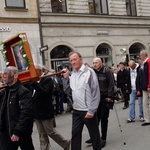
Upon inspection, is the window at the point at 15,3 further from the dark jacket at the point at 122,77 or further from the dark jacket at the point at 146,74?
the dark jacket at the point at 146,74

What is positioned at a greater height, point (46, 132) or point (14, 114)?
point (14, 114)

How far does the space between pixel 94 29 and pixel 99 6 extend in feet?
6.62

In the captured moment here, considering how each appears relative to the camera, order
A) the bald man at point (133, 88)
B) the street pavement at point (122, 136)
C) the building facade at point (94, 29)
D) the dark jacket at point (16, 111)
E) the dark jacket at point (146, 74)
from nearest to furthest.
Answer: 1. the dark jacket at point (16, 111)
2. the street pavement at point (122, 136)
3. the dark jacket at point (146, 74)
4. the bald man at point (133, 88)
5. the building facade at point (94, 29)

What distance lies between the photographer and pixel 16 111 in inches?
189

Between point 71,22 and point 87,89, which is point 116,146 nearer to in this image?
point 87,89

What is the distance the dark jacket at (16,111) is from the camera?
4.72 metres

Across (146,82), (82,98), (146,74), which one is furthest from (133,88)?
(82,98)

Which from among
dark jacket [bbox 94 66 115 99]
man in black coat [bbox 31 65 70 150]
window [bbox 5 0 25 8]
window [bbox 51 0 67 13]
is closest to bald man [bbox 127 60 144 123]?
dark jacket [bbox 94 66 115 99]

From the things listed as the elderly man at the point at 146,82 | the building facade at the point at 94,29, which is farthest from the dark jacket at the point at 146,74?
the building facade at the point at 94,29

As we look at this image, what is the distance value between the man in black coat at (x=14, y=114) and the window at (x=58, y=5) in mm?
15635

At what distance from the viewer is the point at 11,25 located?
1789 centimetres

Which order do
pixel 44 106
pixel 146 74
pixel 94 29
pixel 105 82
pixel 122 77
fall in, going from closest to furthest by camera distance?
1. pixel 44 106
2. pixel 105 82
3. pixel 146 74
4. pixel 122 77
5. pixel 94 29

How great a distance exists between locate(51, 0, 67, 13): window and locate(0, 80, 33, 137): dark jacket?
1570cm

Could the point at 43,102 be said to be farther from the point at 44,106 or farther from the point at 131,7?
the point at 131,7
